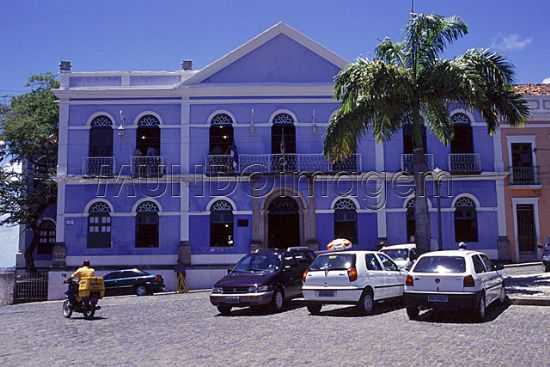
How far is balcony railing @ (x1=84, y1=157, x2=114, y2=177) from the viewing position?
93.5ft

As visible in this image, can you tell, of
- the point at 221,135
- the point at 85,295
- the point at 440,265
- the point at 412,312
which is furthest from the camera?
the point at 221,135

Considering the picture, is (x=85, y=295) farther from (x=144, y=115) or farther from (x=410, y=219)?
(x=410, y=219)

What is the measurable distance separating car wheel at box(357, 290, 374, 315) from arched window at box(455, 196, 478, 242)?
16.1 m

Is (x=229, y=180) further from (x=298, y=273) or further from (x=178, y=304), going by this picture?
(x=298, y=273)

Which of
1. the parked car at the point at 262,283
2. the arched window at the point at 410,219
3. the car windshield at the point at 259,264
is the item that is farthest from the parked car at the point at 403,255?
the arched window at the point at 410,219

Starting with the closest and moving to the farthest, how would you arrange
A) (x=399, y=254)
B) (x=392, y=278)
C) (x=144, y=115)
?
(x=392, y=278) < (x=399, y=254) < (x=144, y=115)

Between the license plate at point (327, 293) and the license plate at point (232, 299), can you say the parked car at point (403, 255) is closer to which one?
the license plate at point (327, 293)

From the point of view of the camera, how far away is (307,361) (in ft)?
28.9

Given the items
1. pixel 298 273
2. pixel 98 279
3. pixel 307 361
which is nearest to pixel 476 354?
pixel 307 361

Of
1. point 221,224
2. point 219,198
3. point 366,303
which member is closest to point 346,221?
point 221,224

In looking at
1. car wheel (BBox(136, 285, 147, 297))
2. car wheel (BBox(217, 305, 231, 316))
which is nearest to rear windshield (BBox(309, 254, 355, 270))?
car wheel (BBox(217, 305, 231, 316))

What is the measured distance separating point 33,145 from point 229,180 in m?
11.3

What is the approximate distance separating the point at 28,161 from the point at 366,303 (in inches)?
974

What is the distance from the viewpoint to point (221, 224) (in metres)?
28.5
